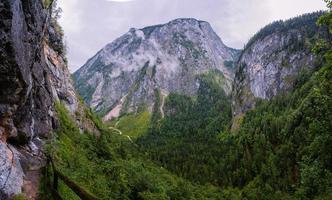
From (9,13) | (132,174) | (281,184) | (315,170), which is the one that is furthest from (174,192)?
(281,184)

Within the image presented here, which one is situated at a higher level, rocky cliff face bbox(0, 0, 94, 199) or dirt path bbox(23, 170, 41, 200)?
rocky cliff face bbox(0, 0, 94, 199)

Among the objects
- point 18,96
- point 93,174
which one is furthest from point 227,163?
point 18,96

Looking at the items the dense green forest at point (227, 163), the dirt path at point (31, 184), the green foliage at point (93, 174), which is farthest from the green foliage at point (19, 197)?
the green foliage at point (93, 174)

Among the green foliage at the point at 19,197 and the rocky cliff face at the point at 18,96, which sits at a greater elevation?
the rocky cliff face at the point at 18,96

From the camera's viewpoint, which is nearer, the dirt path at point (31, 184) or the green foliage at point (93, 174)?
the dirt path at point (31, 184)

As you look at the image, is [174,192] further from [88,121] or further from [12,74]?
[12,74]

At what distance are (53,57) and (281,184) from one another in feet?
388

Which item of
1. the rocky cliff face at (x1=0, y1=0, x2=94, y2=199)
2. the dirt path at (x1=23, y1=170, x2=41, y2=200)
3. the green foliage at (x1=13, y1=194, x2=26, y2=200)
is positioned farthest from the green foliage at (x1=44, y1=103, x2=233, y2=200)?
the green foliage at (x1=13, y1=194, x2=26, y2=200)

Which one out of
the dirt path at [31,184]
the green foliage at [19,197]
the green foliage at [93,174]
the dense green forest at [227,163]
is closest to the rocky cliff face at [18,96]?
the dirt path at [31,184]

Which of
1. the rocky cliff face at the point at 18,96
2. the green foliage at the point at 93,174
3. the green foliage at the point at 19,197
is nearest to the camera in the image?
the green foliage at the point at 19,197

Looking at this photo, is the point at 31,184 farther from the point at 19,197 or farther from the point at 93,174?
the point at 93,174

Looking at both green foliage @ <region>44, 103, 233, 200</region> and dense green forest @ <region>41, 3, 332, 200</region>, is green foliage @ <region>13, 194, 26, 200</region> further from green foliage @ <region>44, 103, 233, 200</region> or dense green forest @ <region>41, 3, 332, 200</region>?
green foliage @ <region>44, 103, 233, 200</region>

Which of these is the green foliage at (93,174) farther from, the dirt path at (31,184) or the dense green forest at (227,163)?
the dirt path at (31,184)

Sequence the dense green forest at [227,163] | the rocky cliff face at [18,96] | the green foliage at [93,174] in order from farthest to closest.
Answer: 1. the green foliage at [93,174]
2. the rocky cliff face at [18,96]
3. the dense green forest at [227,163]
